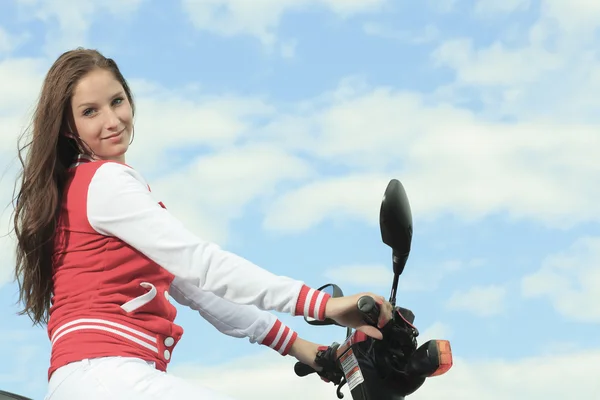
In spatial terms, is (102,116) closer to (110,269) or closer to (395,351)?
(110,269)

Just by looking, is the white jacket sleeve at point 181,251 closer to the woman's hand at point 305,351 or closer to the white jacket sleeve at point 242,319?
the white jacket sleeve at point 242,319

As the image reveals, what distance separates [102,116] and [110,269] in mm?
607

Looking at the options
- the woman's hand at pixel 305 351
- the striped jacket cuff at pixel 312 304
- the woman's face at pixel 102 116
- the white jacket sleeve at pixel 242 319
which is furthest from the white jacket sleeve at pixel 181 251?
the woman's hand at pixel 305 351

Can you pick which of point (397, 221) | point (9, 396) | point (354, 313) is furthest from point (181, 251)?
point (9, 396)

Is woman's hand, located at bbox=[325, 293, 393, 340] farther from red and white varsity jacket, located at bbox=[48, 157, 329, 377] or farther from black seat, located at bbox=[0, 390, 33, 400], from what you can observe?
black seat, located at bbox=[0, 390, 33, 400]

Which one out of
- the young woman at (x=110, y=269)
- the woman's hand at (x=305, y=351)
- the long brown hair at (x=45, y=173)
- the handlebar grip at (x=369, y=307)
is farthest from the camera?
the woman's hand at (x=305, y=351)

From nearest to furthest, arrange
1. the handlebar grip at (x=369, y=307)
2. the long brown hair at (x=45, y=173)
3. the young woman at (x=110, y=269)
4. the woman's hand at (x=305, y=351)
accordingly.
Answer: the handlebar grip at (x=369, y=307)
the young woman at (x=110, y=269)
the long brown hair at (x=45, y=173)
the woman's hand at (x=305, y=351)

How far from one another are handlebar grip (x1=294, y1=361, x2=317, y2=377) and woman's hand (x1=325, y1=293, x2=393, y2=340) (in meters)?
0.72

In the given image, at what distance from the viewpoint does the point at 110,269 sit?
3219 mm

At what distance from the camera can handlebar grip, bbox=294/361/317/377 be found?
146 inches

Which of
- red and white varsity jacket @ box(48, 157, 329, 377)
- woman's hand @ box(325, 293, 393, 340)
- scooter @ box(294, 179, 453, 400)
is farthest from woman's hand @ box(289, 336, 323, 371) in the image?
woman's hand @ box(325, 293, 393, 340)

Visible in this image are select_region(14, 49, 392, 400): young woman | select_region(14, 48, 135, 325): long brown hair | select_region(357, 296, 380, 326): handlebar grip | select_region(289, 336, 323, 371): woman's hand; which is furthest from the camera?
select_region(289, 336, 323, 371): woman's hand

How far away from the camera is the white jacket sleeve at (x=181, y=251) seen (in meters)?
2.98

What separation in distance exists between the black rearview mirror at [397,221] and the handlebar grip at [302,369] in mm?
792
